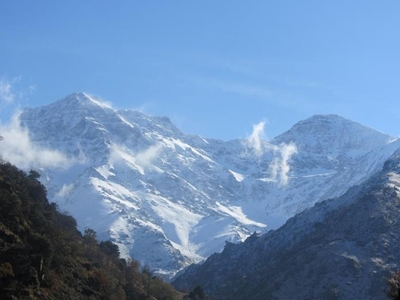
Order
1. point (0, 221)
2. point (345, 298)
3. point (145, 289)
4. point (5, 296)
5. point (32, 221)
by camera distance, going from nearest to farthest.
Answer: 1. point (5, 296)
2. point (0, 221)
3. point (32, 221)
4. point (145, 289)
5. point (345, 298)

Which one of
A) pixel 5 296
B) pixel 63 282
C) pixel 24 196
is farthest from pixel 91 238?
pixel 5 296

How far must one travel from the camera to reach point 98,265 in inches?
5113

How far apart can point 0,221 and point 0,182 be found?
18.2 meters

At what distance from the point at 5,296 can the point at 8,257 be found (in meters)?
8.62

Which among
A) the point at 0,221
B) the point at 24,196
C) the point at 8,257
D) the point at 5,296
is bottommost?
the point at 5,296

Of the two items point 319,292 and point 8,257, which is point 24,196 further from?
point 319,292

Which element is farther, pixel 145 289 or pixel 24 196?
pixel 145 289

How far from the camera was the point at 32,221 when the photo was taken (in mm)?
112125

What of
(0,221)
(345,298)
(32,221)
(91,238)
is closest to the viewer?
(0,221)

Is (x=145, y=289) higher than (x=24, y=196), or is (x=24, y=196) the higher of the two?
(x=24, y=196)

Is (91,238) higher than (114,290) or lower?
higher

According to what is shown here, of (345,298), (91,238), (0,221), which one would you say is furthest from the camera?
(345,298)

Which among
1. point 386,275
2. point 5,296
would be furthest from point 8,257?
point 386,275

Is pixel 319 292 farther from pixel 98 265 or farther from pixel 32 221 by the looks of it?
pixel 32 221
